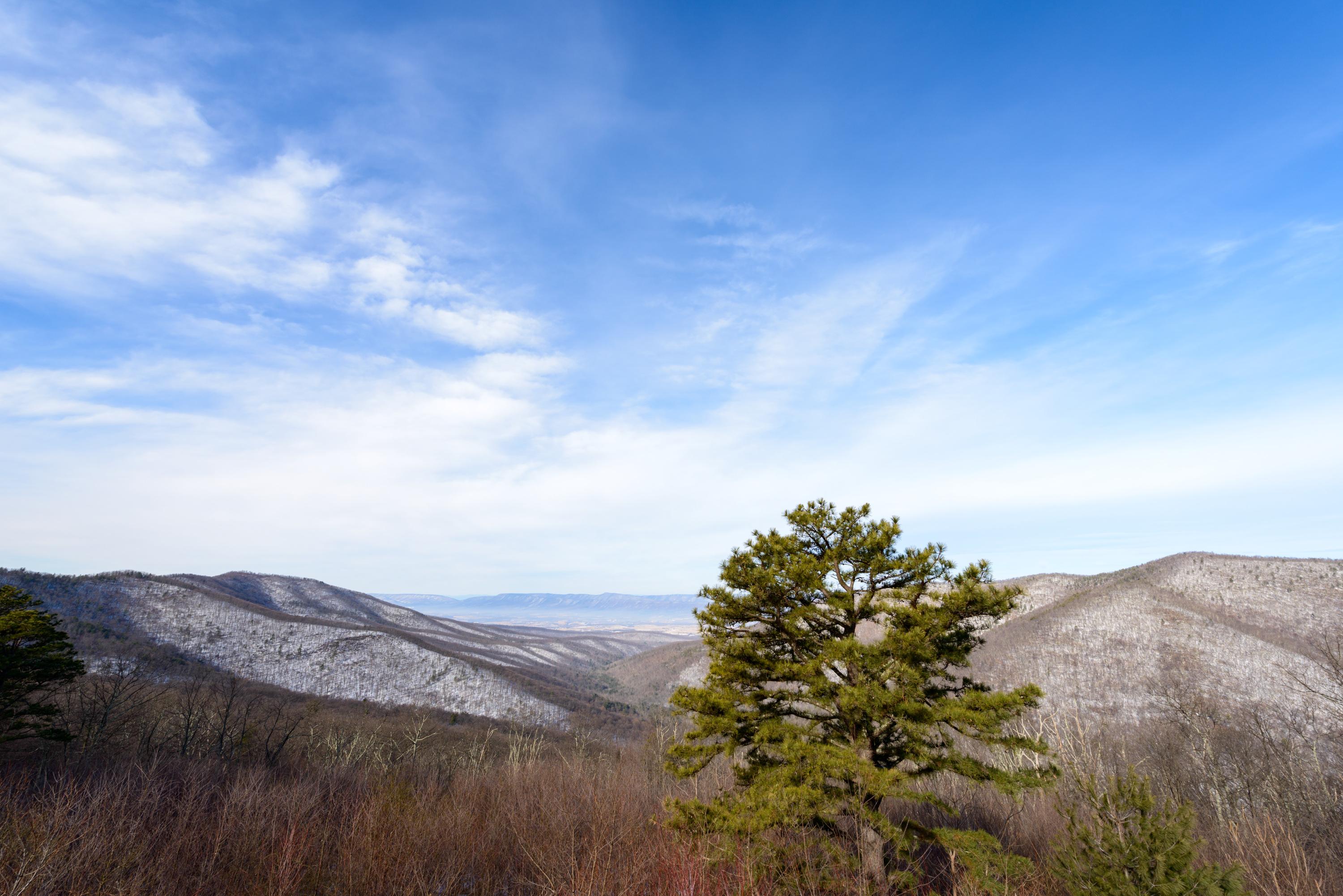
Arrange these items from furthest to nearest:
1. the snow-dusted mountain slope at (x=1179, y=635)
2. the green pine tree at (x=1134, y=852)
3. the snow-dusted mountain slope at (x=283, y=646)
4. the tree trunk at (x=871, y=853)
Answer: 1. the snow-dusted mountain slope at (x=283, y=646)
2. the snow-dusted mountain slope at (x=1179, y=635)
3. the tree trunk at (x=871, y=853)
4. the green pine tree at (x=1134, y=852)

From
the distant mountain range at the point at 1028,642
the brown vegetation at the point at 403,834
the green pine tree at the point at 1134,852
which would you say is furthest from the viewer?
the distant mountain range at the point at 1028,642

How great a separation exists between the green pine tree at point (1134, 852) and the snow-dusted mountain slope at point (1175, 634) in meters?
61.8

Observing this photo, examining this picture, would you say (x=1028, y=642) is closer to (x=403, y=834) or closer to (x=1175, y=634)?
(x=1175, y=634)

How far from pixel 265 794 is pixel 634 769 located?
15.8m

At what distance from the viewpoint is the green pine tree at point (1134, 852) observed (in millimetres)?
5609

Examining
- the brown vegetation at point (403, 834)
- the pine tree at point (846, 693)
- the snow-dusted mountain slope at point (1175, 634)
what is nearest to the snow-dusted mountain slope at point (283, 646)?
the brown vegetation at point (403, 834)

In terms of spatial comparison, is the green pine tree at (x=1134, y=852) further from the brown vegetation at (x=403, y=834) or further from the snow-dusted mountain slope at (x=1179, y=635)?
the snow-dusted mountain slope at (x=1179, y=635)

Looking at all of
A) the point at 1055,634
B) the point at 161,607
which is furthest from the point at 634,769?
the point at 161,607

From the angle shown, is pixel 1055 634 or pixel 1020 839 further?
pixel 1055 634

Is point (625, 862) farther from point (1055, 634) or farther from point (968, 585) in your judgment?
point (1055, 634)

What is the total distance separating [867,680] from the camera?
860 centimetres

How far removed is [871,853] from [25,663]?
23.7 metres

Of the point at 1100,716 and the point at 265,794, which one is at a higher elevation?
the point at 265,794

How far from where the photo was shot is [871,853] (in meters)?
8.38
